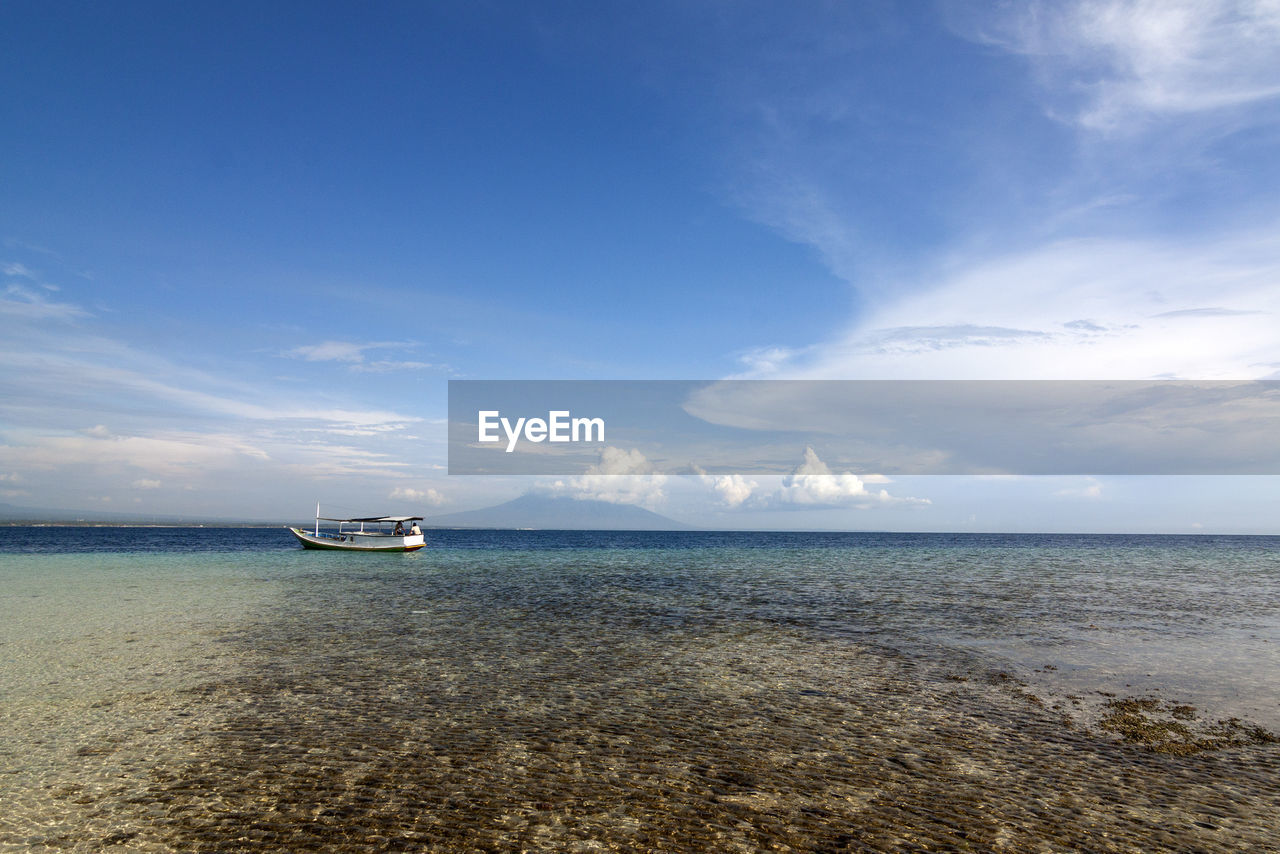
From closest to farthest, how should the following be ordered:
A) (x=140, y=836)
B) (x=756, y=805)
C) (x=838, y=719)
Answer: (x=140, y=836)
(x=756, y=805)
(x=838, y=719)

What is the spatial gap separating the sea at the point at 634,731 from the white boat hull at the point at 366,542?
139 feet

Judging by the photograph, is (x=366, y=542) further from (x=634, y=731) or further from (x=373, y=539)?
(x=634, y=731)

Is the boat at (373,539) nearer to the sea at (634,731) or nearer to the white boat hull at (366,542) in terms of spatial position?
the white boat hull at (366,542)

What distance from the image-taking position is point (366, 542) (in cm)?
6881

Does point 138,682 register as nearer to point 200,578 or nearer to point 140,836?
point 140,836

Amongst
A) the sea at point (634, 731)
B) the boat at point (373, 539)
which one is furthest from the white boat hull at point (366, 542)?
the sea at point (634, 731)

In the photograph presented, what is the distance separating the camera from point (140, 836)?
7566 mm

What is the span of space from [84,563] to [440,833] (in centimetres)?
6563

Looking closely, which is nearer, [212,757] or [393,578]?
[212,757]

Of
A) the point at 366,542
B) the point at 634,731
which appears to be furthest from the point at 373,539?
the point at 634,731

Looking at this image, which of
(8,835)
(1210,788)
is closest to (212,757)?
(8,835)

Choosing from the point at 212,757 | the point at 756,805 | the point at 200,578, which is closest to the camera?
the point at 756,805

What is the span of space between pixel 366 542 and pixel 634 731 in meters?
64.5

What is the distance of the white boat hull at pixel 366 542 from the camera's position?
68.6m
